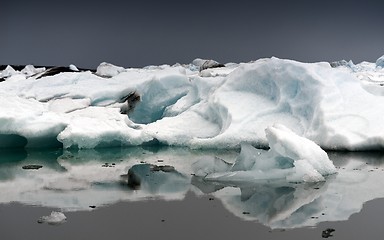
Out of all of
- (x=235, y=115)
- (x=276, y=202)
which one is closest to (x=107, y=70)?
(x=235, y=115)

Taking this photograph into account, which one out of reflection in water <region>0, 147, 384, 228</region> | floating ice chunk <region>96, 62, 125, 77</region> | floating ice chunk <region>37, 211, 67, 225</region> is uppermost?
floating ice chunk <region>37, 211, 67, 225</region>

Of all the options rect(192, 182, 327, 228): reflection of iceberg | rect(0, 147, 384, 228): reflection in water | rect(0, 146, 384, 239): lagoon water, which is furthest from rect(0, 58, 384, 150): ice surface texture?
rect(192, 182, 327, 228): reflection of iceberg

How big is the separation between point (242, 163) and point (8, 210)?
1.71 metres

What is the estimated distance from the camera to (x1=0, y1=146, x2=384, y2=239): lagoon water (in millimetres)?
2543

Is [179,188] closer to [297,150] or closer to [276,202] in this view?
[276,202]

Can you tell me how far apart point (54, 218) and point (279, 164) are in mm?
1865

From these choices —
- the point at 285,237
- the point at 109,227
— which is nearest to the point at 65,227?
the point at 109,227

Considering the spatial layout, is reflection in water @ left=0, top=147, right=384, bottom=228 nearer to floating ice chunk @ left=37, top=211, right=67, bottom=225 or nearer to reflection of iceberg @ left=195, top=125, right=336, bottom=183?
reflection of iceberg @ left=195, top=125, right=336, bottom=183

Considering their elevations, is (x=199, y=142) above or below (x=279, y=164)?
below

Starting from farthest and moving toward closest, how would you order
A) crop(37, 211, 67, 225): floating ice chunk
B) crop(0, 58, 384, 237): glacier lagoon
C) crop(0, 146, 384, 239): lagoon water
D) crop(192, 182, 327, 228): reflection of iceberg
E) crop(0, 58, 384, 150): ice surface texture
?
crop(0, 58, 384, 150): ice surface texture < crop(0, 58, 384, 237): glacier lagoon < crop(192, 182, 327, 228): reflection of iceberg < crop(37, 211, 67, 225): floating ice chunk < crop(0, 146, 384, 239): lagoon water

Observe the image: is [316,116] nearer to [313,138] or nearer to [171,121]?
[313,138]

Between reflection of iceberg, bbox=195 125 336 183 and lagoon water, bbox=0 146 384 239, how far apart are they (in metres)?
0.09

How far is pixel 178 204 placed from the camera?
10.4 ft

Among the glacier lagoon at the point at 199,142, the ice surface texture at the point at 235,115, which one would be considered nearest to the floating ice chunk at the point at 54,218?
the glacier lagoon at the point at 199,142
